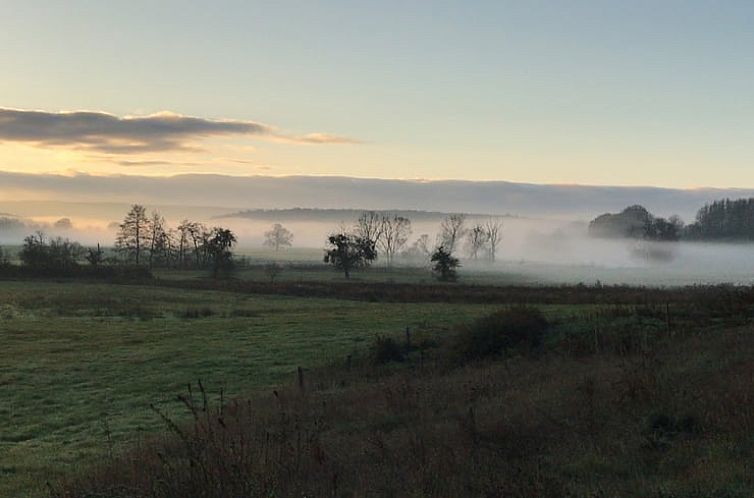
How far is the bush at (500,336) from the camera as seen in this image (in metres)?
21.1

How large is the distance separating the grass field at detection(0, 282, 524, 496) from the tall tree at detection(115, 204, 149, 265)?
92.2m

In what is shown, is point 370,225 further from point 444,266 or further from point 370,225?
point 444,266

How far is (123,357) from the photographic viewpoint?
28.5 meters

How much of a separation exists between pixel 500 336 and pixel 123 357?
55.2ft

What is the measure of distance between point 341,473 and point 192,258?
15025cm

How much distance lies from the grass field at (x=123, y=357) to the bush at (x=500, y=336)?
596 centimetres

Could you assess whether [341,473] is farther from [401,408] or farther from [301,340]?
[301,340]

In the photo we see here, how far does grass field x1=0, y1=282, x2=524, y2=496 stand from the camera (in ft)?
49.5

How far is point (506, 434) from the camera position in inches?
362

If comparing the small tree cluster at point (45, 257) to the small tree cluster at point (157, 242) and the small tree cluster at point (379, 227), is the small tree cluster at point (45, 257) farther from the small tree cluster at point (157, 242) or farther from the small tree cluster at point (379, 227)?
the small tree cluster at point (379, 227)

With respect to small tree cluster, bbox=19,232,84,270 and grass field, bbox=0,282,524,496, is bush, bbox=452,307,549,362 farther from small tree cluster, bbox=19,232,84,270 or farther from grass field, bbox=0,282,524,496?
small tree cluster, bbox=19,232,84,270

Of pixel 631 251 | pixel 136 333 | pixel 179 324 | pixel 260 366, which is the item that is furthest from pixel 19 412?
pixel 631 251

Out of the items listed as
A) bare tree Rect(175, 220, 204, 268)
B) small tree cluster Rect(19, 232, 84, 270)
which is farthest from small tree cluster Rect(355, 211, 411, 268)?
small tree cluster Rect(19, 232, 84, 270)

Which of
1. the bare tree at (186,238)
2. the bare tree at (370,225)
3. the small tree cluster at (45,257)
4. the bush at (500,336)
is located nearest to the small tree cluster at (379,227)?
the bare tree at (370,225)
